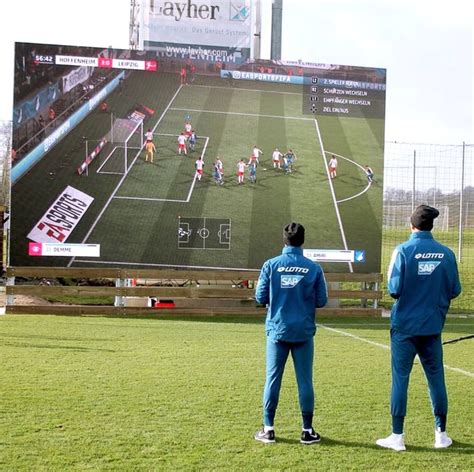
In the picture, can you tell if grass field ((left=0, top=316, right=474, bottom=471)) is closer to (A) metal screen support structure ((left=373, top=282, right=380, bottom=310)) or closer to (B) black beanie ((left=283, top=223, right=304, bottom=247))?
(B) black beanie ((left=283, top=223, right=304, bottom=247))

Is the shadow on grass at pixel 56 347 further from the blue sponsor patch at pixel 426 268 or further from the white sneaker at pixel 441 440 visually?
the blue sponsor patch at pixel 426 268

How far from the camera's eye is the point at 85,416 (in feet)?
20.4

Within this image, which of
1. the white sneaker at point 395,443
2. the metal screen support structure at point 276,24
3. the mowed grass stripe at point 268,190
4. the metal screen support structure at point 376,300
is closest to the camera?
the white sneaker at point 395,443

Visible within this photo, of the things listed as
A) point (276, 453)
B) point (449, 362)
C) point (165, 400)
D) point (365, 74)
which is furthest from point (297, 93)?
point (276, 453)

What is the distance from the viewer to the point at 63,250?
1442cm

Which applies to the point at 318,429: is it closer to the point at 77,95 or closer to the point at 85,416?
the point at 85,416

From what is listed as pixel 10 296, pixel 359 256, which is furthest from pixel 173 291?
pixel 359 256

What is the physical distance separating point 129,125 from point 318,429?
972 centimetres

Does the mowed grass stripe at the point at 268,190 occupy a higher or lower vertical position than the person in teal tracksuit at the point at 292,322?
higher

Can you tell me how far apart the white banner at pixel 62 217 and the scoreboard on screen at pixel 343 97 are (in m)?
5.00

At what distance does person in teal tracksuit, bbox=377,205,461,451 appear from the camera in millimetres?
5480

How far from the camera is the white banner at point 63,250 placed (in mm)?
14367

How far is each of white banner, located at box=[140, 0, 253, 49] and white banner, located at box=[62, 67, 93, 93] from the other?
92.6 inches

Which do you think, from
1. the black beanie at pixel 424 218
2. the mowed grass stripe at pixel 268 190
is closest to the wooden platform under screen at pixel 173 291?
the mowed grass stripe at pixel 268 190
